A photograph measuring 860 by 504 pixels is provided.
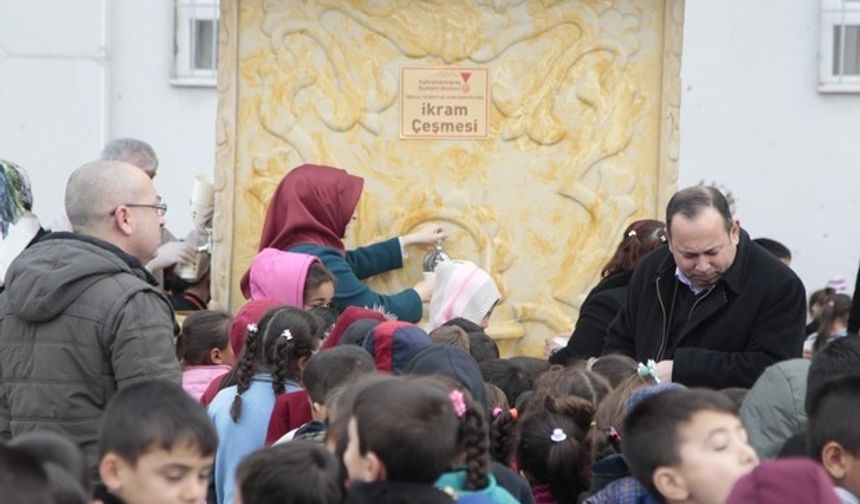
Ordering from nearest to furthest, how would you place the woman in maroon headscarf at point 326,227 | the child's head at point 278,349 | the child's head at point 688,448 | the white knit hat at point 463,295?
1. the child's head at point 688,448
2. the child's head at point 278,349
3. the white knit hat at point 463,295
4. the woman in maroon headscarf at point 326,227

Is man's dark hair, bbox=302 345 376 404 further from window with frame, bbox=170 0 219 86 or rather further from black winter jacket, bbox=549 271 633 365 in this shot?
window with frame, bbox=170 0 219 86

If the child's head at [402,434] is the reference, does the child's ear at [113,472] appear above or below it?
below

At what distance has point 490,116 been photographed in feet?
35.0

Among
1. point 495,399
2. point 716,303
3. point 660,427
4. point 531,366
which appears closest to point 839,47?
point 531,366

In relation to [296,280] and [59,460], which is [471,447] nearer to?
[59,460]

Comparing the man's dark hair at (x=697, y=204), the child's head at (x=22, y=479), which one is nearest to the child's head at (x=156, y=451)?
the child's head at (x=22, y=479)

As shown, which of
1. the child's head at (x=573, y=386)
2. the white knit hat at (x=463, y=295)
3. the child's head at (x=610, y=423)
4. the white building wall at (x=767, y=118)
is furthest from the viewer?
the white building wall at (x=767, y=118)

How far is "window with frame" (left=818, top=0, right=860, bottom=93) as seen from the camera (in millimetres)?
13016

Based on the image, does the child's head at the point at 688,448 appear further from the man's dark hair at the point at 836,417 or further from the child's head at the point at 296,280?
the child's head at the point at 296,280

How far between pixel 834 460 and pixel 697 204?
209cm

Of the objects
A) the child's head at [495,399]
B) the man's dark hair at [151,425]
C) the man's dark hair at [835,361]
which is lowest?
the child's head at [495,399]

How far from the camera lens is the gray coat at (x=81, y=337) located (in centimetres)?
640

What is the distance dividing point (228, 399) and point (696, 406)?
7.73ft

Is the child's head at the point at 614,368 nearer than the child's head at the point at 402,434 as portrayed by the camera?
No
